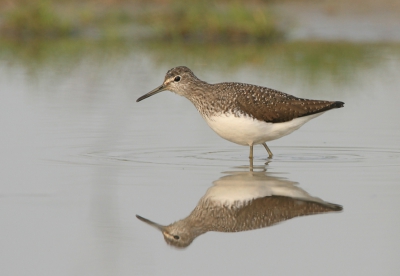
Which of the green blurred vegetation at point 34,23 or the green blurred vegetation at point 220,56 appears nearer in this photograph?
the green blurred vegetation at point 220,56

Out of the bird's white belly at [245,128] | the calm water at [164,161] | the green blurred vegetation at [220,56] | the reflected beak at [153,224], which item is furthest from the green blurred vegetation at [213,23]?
the reflected beak at [153,224]

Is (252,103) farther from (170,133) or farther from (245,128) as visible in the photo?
(170,133)

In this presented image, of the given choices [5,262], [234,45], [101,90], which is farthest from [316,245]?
[234,45]

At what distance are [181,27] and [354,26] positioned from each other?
167 inches

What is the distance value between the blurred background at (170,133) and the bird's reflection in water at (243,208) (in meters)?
0.13

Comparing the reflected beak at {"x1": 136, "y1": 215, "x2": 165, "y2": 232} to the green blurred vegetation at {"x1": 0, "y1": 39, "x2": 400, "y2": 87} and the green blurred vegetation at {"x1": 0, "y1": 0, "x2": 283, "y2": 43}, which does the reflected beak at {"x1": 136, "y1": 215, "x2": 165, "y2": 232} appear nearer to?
the green blurred vegetation at {"x1": 0, "y1": 39, "x2": 400, "y2": 87}

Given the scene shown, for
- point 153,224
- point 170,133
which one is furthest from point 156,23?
point 153,224

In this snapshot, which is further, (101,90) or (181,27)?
(181,27)

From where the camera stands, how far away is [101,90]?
48.1ft

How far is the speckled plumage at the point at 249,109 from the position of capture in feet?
31.4

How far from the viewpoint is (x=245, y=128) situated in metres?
9.55

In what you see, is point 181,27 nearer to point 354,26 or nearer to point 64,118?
point 354,26

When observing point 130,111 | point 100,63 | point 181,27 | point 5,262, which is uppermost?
point 181,27

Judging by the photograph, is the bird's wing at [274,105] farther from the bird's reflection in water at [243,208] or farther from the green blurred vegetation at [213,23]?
the green blurred vegetation at [213,23]
